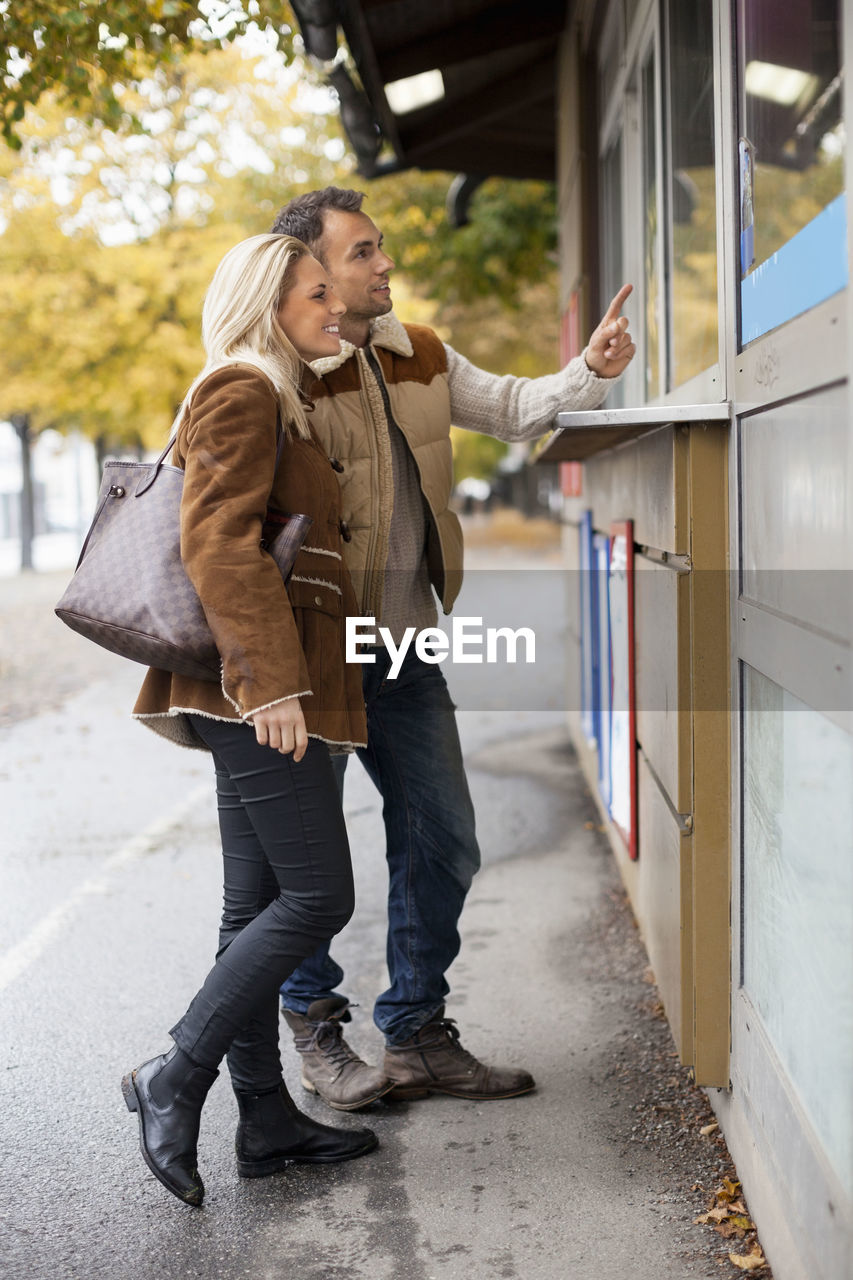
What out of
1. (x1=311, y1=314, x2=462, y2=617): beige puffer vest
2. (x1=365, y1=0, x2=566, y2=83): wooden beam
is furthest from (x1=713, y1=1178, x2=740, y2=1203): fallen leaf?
(x1=365, y1=0, x2=566, y2=83): wooden beam

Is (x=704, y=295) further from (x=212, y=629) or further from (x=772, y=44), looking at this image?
(x=212, y=629)

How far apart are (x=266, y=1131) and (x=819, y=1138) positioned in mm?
1407

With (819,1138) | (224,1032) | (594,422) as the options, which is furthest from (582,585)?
(819,1138)

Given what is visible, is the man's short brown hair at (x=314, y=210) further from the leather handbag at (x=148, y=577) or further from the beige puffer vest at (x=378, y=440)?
the leather handbag at (x=148, y=577)

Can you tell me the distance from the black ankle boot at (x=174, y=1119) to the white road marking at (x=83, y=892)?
178 centimetres

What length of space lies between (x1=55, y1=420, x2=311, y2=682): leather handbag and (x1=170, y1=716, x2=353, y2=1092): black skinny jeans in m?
0.21

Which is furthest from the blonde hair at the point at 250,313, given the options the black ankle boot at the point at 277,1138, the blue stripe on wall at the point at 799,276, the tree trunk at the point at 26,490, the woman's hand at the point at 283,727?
the tree trunk at the point at 26,490

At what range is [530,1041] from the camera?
419cm

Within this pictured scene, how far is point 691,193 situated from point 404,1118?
274 cm

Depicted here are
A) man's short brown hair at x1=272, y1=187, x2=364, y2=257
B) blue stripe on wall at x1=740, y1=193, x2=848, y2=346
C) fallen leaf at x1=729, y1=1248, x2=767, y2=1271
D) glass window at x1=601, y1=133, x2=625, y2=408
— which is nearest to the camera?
blue stripe on wall at x1=740, y1=193, x2=848, y2=346

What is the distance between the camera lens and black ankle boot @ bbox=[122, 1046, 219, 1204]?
3146mm

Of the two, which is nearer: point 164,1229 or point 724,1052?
point 164,1229

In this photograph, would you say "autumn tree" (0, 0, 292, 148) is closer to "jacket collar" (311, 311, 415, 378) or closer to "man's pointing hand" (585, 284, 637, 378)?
"jacket collar" (311, 311, 415, 378)

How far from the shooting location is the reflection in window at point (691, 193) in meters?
3.69
